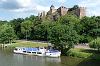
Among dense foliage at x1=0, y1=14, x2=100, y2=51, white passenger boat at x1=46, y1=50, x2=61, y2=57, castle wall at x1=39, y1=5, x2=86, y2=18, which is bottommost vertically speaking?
white passenger boat at x1=46, y1=50, x2=61, y2=57

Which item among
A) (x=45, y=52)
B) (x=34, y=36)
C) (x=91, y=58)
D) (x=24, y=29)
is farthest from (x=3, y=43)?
(x=91, y=58)

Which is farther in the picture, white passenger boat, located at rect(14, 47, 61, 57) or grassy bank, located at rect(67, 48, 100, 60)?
white passenger boat, located at rect(14, 47, 61, 57)

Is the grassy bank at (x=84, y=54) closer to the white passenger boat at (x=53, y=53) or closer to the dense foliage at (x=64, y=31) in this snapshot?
the dense foliage at (x=64, y=31)

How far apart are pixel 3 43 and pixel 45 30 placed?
19475 mm

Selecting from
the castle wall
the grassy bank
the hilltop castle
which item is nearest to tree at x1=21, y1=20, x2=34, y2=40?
the hilltop castle

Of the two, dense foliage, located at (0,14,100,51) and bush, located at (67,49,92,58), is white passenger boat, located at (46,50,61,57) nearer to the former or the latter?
dense foliage, located at (0,14,100,51)

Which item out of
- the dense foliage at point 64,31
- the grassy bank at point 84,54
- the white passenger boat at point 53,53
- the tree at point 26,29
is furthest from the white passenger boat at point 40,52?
the tree at point 26,29

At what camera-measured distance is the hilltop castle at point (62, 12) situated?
156500 millimetres

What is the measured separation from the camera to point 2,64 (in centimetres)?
5997

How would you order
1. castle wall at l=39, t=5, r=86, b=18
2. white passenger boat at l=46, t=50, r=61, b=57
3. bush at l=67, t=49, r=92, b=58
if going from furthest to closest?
1. castle wall at l=39, t=5, r=86, b=18
2. white passenger boat at l=46, t=50, r=61, b=57
3. bush at l=67, t=49, r=92, b=58

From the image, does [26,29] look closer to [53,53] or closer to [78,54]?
[53,53]

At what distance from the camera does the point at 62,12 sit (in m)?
167

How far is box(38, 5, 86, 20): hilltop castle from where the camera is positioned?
156500 millimetres

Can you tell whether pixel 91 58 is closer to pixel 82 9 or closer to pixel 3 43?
pixel 3 43
